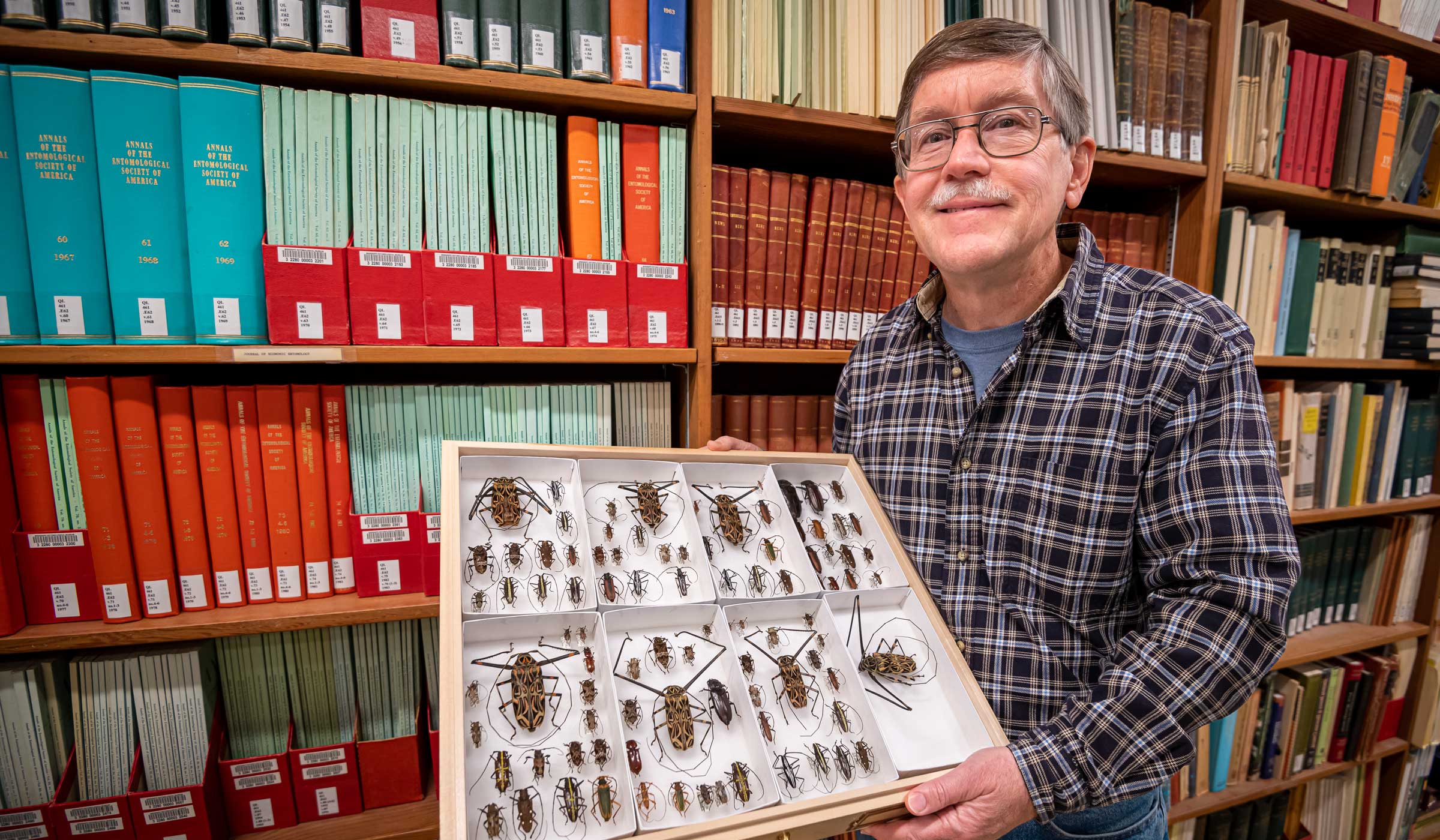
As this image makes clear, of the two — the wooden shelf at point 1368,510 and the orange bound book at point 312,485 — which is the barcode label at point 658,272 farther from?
the wooden shelf at point 1368,510

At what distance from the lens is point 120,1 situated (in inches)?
40.2

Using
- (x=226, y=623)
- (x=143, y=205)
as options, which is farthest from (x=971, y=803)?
(x=143, y=205)

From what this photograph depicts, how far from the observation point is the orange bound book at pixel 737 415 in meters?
1.54

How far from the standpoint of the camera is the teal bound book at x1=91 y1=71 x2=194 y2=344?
105 cm

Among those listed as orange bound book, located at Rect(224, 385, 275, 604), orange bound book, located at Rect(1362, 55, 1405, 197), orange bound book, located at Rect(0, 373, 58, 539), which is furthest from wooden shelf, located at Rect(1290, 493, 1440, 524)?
orange bound book, located at Rect(0, 373, 58, 539)

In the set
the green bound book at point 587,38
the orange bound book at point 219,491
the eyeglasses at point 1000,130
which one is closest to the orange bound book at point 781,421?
the eyeglasses at point 1000,130

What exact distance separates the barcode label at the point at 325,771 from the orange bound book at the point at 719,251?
123cm

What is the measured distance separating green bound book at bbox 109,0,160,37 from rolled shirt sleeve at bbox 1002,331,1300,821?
182cm

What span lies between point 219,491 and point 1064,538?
154cm

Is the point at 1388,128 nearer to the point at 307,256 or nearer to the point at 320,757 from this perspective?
the point at 307,256

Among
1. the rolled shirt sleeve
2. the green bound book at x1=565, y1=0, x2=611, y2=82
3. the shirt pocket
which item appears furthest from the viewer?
the green bound book at x1=565, y1=0, x2=611, y2=82

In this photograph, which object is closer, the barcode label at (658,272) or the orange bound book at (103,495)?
the orange bound book at (103,495)

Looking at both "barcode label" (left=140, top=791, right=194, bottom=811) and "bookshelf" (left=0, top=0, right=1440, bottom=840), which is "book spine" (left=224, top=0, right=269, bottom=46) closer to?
"bookshelf" (left=0, top=0, right=1440, bottom=840)

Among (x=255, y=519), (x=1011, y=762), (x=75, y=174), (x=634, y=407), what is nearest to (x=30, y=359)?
(x=75, y=174)
